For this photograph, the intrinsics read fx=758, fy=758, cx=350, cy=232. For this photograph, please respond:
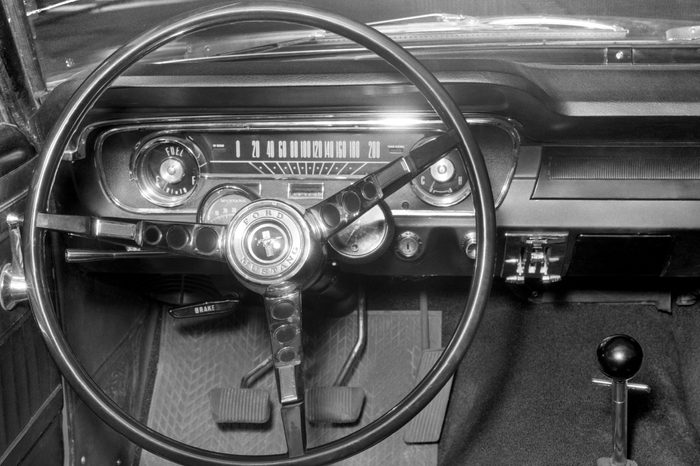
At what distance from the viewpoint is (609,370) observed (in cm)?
149

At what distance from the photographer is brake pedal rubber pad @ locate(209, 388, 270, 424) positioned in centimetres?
201

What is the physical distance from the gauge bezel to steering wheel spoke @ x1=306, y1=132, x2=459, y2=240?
0.39 meters

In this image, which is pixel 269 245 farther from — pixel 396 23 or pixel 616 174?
pixel 616 174

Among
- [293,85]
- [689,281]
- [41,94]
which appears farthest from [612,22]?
[41,94]

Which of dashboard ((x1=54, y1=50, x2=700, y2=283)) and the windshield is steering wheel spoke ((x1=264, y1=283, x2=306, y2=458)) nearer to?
dashboard ((x1=54, y1=50, x2=700, y2=283))

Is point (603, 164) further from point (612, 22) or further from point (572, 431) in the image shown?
point (572, 431)

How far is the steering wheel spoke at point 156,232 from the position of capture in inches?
47.3

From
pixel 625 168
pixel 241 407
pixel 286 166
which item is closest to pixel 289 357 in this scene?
pixel 286 166

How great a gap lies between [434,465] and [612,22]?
1.14 metres

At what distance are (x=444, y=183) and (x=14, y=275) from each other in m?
0.83

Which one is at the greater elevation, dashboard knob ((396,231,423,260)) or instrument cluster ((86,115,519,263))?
instrument cluster ((86,115,519,263))

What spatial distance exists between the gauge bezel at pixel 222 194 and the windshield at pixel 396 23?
0.29 metres

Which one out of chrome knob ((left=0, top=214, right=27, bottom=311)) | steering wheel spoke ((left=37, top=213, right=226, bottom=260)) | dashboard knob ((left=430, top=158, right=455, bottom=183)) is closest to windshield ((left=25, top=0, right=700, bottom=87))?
dashboard knob ((left=430, top=158, right=455, bottom=183))

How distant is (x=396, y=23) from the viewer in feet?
5.18
